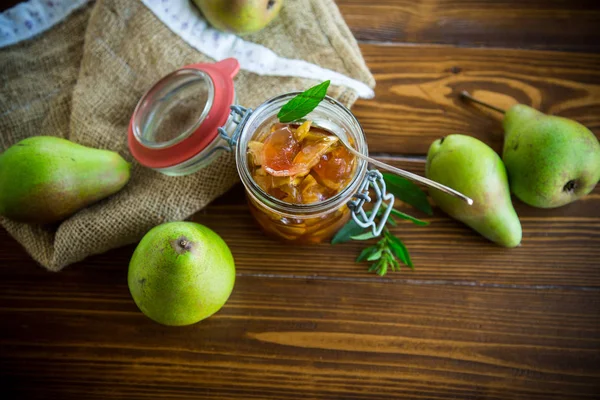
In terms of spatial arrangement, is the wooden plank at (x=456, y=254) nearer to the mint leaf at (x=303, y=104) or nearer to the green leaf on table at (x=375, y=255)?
the green leaf on table at (x=375, y=255)

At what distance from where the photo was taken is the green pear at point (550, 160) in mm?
795

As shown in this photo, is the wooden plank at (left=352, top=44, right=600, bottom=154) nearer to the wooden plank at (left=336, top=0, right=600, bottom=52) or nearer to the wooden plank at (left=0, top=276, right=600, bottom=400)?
the wooden plank at (left=336, top=0, right=600, bottom=52)

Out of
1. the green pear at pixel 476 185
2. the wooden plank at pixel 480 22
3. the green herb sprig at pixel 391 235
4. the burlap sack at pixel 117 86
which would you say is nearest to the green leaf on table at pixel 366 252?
the green herb sprig at pixel 391 235

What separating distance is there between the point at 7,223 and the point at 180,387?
1.34 feet

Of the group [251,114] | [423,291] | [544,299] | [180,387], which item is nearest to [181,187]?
[251,114]

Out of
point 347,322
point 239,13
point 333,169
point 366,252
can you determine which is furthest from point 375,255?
point 239,13

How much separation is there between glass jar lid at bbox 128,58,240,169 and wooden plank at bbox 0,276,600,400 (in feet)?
0.83

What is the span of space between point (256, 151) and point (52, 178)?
0.33 meters

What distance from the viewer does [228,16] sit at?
855 millimetres

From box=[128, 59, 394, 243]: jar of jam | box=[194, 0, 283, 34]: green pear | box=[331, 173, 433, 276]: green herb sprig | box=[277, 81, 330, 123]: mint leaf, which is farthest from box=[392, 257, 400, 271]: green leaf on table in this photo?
box=[194, 0, 283, 34]: green pear

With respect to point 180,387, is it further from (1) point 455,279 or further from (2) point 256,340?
(1) point 455,279

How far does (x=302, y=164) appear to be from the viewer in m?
0.64

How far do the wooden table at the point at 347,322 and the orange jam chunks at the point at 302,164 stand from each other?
0.77 ft

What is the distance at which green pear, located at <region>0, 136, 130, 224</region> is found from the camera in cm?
75
